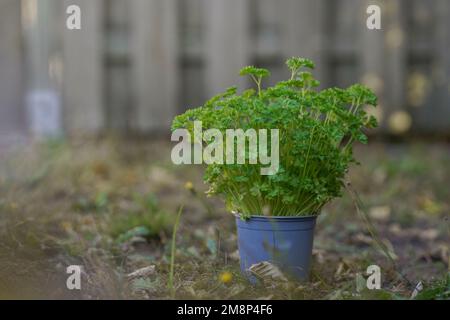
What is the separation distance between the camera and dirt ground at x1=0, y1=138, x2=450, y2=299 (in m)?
1.79

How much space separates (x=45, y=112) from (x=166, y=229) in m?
2.03

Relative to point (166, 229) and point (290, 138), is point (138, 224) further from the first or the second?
point (290, 138)

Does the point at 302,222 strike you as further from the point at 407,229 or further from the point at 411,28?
the point at 411,28

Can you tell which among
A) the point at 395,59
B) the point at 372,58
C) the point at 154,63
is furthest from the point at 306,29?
the point at 154,63

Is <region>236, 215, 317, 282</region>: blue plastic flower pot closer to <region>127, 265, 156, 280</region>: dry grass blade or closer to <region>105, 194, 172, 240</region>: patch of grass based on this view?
<region>127, 265, 156, 280</region>: dry grass blade

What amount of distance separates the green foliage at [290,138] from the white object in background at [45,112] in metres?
2.66

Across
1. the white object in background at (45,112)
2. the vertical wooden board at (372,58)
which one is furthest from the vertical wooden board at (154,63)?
the vertical wooden board at (372,58)

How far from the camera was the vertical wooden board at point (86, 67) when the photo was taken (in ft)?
14.5

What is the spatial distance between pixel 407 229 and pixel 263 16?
6.87 ft

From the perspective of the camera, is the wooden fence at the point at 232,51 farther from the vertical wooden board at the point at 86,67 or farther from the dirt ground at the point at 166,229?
the dirt ground at the point at 166,229

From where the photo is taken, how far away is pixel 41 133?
14.0 feet

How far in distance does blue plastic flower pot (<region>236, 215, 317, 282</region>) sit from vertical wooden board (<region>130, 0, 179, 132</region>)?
8.86 ft
